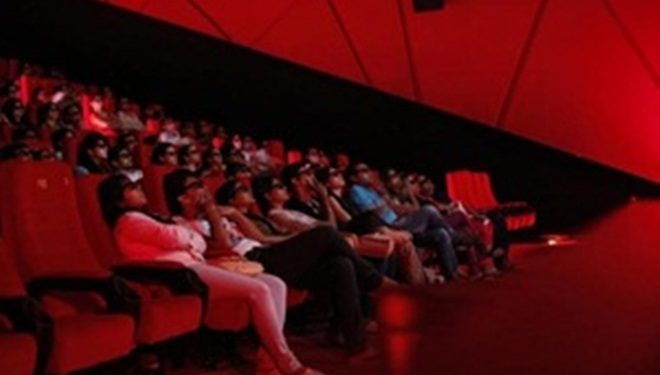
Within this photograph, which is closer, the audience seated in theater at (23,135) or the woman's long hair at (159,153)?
the woman's long hair at (159,153)

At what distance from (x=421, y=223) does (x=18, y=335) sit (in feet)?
8.97

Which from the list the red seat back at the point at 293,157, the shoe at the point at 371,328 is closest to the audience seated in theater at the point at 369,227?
the shoe at the point at 371,328

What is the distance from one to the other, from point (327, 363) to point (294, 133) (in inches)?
205

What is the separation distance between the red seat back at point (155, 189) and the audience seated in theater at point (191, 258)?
180mm

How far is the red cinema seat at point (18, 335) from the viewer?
5.24ft

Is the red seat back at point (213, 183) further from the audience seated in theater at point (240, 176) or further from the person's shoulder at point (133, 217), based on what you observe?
the person's shoulder at point (133, 217)

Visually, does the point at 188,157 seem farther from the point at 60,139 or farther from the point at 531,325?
the point at 531,325

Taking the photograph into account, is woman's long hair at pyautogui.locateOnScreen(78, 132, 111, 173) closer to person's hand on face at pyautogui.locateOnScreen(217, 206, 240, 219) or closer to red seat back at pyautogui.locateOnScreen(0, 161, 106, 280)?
person's hand on face at pyautogui.locateOnScreen(217, 206, 240, 219)

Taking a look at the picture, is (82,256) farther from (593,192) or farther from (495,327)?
(593,192)

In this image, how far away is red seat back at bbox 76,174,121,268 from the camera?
2416 millimetres

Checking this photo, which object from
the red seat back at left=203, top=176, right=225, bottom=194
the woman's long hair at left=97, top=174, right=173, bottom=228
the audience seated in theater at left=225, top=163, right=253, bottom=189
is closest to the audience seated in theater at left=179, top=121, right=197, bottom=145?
the audience seated in theater at left=225, top=163, right=253, bottom=189

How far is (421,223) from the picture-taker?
4250mm

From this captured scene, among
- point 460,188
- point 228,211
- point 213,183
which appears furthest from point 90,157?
point 460,188

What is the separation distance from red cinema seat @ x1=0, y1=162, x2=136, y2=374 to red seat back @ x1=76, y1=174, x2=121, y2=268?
2.5 inches
